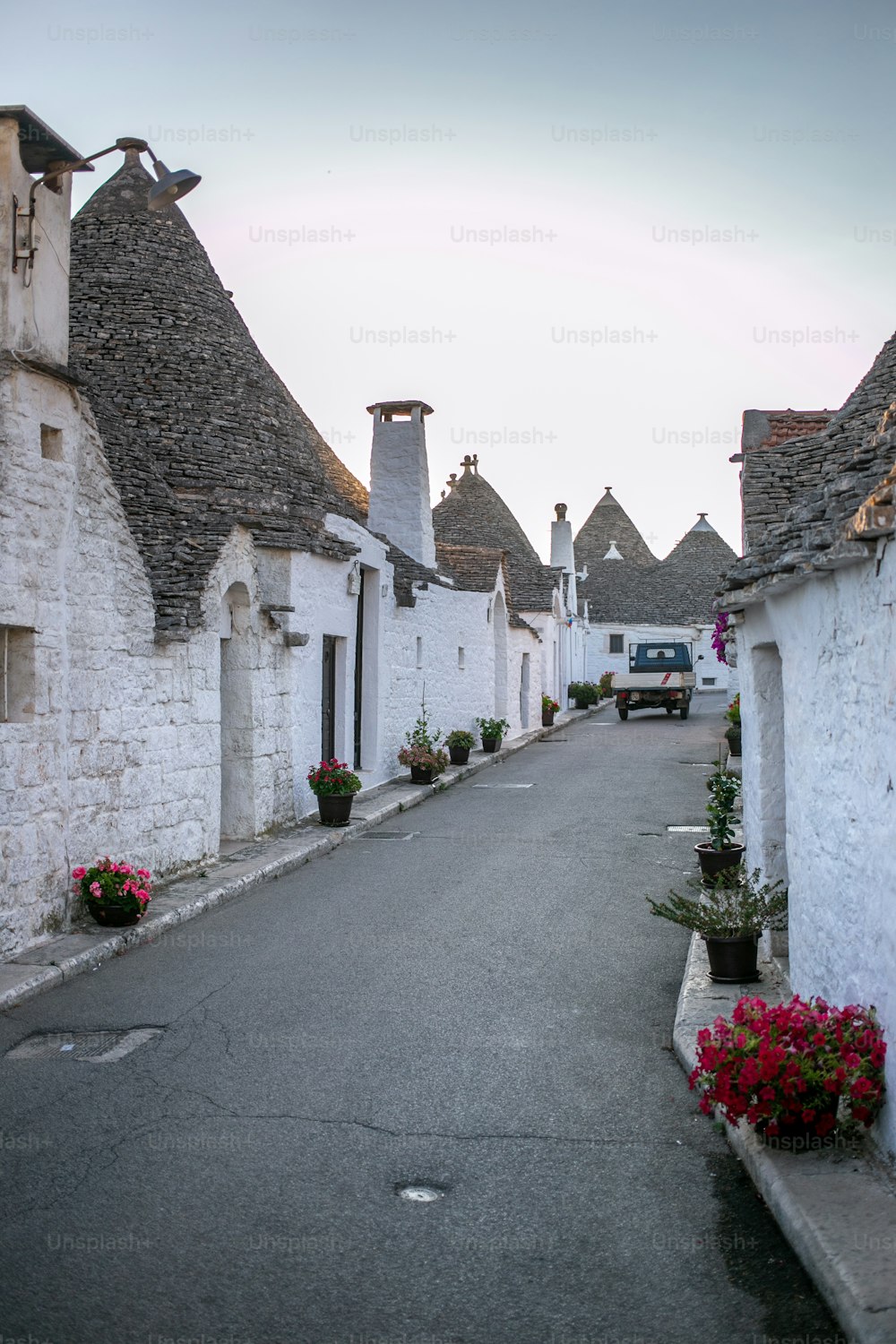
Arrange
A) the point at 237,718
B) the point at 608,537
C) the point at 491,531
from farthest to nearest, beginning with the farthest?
the point at 608,537
the point at 491,531
the point at 237,718

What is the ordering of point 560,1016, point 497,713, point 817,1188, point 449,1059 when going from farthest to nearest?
point 497,713 < point 560,1016 < point 449,1059 < point 817,1188

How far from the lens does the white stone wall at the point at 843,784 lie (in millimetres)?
4590

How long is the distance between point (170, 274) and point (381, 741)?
25.0ft

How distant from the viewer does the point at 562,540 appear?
44.6 metres

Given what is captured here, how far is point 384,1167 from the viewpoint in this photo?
4879mm

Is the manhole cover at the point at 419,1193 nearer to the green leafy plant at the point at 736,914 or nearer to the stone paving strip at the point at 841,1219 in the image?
the stone paving strip at the point at 841,1219

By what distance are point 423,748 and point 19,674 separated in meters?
11.4

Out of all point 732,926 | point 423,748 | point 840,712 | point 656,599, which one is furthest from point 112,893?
point 656,599

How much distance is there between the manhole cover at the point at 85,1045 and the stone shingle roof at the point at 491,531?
96.1 ft

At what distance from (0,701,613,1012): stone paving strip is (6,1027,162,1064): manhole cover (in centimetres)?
67

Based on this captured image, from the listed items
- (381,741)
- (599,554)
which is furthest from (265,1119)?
(599,554)

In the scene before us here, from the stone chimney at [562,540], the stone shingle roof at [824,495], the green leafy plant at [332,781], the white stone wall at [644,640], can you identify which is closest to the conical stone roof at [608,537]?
the white stone wall at [644,640]

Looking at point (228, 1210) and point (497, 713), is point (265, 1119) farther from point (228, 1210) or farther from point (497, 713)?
point (497, 713)

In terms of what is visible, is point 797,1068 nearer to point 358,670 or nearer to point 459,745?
point 358,670
